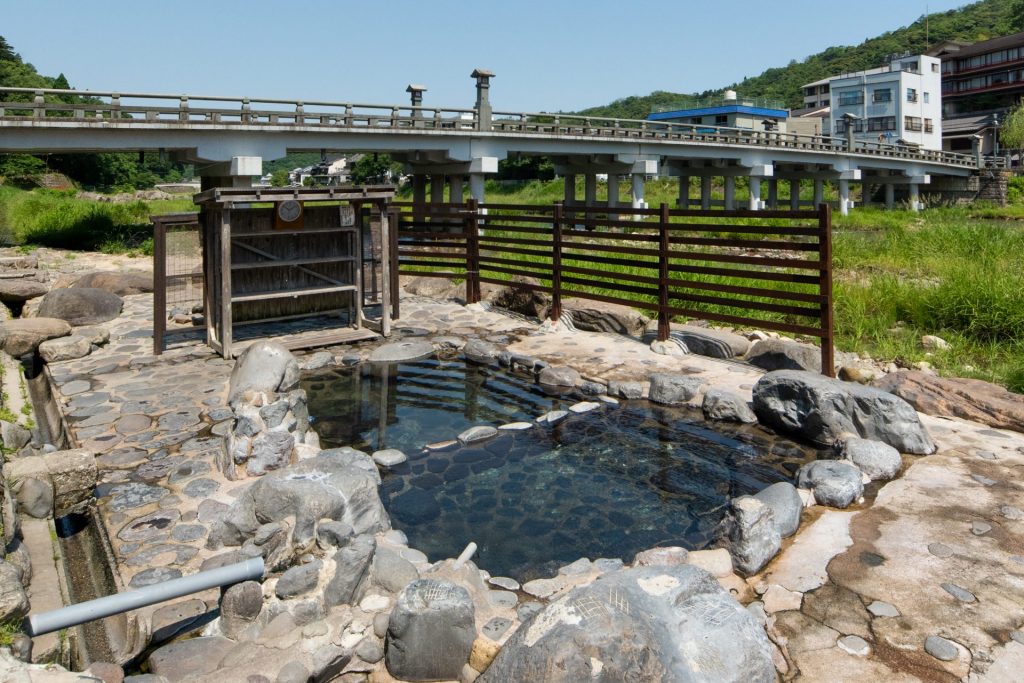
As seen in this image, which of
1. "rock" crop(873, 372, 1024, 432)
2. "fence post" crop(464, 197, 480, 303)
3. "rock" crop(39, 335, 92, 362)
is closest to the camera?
"rock" crop(873, 372, 1024, 432)

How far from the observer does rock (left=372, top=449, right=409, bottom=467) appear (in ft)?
21.0

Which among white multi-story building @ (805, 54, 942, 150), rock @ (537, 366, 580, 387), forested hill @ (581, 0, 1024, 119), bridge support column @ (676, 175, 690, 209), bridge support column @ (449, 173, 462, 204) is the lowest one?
rock @ (537, 366, 580, 387)

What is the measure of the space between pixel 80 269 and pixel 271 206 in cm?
972

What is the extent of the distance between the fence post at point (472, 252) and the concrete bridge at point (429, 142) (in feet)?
44.1

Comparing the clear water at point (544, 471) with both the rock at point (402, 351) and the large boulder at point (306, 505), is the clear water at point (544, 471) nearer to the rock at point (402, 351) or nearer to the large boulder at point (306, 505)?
→ the large boulder at point (306, 505)

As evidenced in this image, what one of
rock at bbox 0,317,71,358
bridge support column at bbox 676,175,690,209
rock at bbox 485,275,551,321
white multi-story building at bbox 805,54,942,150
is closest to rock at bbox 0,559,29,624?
→ rock at bbox 0,317,71,358

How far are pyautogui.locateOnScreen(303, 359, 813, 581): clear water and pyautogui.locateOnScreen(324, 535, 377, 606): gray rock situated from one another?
764 mm

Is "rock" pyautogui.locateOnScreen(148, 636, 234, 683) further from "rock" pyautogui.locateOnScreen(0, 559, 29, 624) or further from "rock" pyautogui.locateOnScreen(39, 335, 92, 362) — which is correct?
"rock" pyautogui.locateOnScreen(39, 335, 92, 362)

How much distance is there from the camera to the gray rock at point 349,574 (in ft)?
13.5

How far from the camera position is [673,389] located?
8.05m

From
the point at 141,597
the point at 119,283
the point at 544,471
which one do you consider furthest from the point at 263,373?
the point at 119,283

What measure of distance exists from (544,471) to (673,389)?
236 cm

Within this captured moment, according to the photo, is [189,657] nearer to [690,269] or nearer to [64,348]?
[64,348]

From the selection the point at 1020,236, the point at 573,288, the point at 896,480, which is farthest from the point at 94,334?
the point at 1020,236
